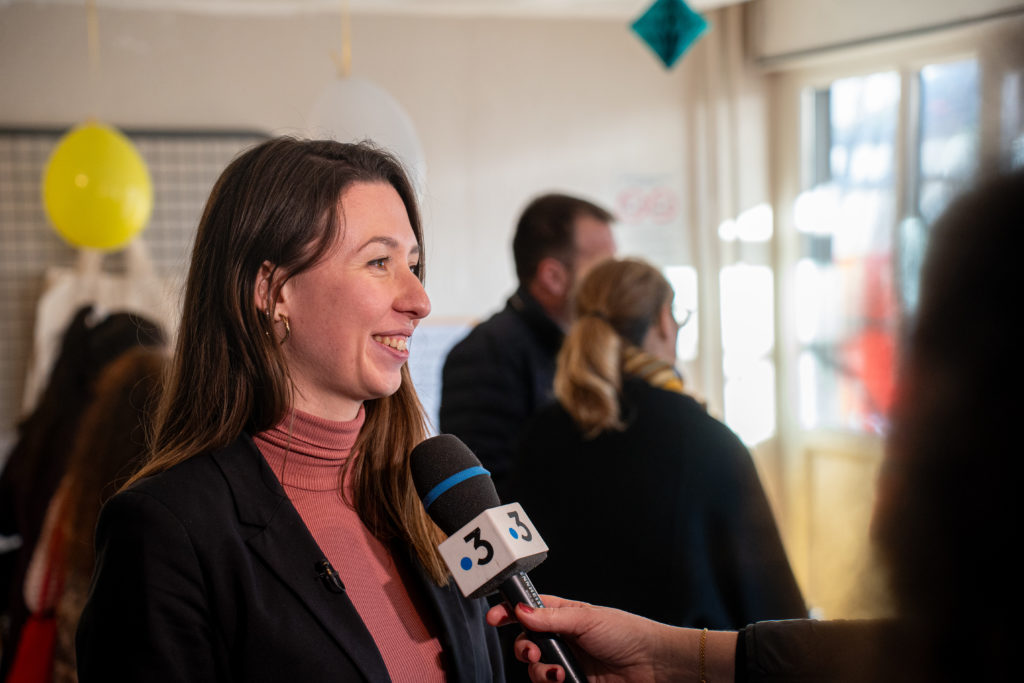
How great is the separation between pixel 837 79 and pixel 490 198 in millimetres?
1804

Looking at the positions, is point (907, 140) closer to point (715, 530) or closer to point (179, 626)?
point (715, 530)

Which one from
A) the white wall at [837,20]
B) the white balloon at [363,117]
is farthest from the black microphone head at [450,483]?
the white wall at [837,20]

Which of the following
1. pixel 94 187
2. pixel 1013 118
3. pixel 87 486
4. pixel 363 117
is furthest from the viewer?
pixel 94 187

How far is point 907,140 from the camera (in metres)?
4.01

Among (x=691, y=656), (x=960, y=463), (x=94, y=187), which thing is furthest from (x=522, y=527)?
(x=94, y=187)

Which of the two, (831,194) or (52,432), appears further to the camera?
(831,194)

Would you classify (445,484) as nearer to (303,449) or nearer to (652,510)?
(303,449)

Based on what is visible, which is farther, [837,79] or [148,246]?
[837,79]

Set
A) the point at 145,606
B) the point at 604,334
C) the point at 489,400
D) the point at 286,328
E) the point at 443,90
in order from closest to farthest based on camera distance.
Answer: the point at 145,606, the point at 286,328, the point at 604,334, the point at 489,400, the point at 443,90

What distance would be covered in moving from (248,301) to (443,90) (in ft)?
11.4

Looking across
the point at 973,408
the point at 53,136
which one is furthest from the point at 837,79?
the point at 973,408

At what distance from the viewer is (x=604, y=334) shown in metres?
2.01

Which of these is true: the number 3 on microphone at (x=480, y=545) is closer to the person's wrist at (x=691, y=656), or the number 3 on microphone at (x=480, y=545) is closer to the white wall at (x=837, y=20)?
the person's wrist at (x=691, y=656)

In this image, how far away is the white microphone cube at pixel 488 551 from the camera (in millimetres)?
937
